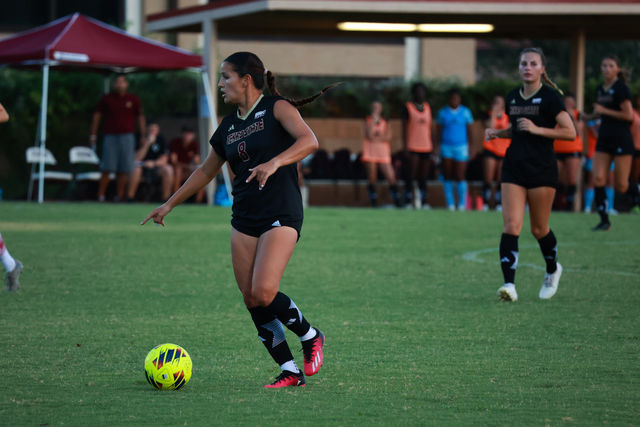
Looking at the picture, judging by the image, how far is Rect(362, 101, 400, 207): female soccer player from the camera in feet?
68.4

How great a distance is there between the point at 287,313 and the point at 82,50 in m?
14.7

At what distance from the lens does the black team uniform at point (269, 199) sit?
561cm

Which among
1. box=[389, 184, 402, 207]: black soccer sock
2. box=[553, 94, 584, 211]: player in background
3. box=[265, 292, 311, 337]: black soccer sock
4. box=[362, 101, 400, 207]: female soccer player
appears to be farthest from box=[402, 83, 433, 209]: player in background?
box=[265, 292, 311, 337]: black soccer sock

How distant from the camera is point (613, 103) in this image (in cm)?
1408

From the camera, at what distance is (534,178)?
8766 millimetres

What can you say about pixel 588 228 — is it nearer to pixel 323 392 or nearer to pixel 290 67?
pixel 323 392

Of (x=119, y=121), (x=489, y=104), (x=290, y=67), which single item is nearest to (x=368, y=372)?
(x=119, y=121)

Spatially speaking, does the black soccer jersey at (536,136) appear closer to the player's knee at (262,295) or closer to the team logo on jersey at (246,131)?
the team logo on jersey at (246,131)

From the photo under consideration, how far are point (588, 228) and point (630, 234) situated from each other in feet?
3.55

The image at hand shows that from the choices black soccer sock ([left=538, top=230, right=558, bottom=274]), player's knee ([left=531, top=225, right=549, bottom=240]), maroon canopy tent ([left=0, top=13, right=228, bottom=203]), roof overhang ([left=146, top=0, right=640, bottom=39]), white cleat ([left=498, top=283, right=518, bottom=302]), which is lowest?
white cleat ([left=498, top=283, right=518, bottom=302])

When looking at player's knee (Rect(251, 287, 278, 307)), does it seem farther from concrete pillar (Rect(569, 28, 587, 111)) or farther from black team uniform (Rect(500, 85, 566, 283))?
concrete pillar (Rect(569, 28, 587, 111))

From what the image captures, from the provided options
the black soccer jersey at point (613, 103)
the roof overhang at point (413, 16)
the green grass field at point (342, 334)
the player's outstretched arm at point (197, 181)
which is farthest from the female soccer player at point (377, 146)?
the player's outstretched arm at point (197, 181)

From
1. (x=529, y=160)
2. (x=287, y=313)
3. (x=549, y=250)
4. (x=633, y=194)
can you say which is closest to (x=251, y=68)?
(x=287, y=313)

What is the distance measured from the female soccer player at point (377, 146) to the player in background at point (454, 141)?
1.08 metres
